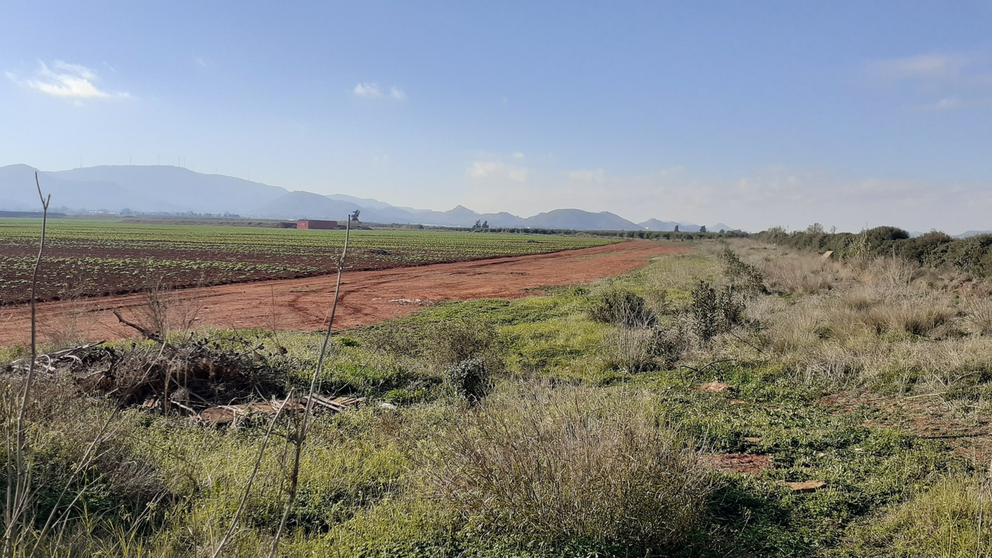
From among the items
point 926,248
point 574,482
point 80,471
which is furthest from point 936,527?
point 926,248

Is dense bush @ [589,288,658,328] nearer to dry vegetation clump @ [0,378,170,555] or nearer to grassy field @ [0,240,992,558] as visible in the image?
grassy field @ [0,240,992,558]

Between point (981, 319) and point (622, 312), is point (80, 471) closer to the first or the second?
point (622, 312)

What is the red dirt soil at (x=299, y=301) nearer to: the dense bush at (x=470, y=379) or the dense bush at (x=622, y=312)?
the dense bush at (x=470, y=379)

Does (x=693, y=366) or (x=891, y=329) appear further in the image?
(x=891, y=329)

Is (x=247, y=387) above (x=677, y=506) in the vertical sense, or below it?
below

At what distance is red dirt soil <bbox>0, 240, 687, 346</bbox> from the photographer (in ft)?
40.9

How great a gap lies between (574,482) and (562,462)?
156 mm

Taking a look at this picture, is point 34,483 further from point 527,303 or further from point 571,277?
point 571,277

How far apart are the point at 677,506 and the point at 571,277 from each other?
25735 millimetres

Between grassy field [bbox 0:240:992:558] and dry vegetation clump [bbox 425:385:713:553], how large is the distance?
0.01 metres

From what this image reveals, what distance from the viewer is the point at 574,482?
11.9ft

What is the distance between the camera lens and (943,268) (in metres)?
18.8

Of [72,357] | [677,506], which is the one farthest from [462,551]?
[72,357]

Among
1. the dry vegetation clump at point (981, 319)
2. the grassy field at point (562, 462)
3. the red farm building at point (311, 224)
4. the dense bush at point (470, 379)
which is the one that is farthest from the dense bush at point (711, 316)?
the red farm building at point (311, 224)
